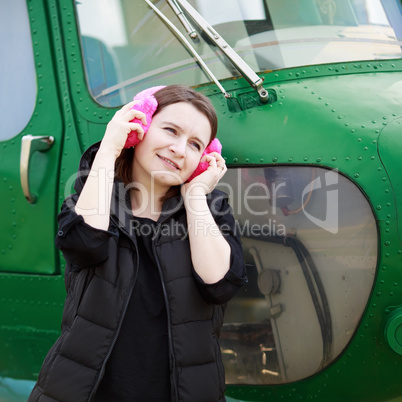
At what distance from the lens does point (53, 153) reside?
95.9 inches

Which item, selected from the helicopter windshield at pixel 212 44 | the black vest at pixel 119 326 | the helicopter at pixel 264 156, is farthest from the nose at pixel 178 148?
the helicopter windshield at pixel 212 44

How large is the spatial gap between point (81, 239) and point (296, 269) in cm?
89

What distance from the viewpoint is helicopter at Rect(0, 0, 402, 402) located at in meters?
2.05

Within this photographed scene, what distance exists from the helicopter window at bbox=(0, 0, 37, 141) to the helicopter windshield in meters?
0.29

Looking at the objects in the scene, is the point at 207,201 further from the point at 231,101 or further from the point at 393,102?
the point at 393,102

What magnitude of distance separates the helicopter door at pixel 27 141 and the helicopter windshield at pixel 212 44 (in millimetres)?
225

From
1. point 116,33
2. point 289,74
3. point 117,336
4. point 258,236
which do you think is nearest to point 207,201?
point 258,236

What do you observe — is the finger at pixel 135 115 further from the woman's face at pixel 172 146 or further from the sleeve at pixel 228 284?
the sleeve at pixel 228 284

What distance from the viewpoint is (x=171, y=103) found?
1919 mm

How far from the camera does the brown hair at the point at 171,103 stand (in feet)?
6.30

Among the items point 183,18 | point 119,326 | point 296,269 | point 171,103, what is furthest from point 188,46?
point 119,326

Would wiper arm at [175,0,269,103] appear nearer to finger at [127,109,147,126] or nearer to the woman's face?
the woman's face

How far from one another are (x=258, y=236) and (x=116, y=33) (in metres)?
1.21

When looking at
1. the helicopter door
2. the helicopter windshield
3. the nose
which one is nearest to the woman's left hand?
the nose
